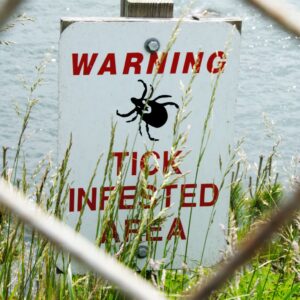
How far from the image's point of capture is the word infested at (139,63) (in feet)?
A: 10.7

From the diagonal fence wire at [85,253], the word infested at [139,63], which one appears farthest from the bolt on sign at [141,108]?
the diagonal fence wire at [85,253]

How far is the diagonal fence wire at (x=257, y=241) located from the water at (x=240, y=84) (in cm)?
452

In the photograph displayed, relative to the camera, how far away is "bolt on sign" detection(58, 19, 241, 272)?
3287 mm

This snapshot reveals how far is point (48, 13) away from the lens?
296 inches

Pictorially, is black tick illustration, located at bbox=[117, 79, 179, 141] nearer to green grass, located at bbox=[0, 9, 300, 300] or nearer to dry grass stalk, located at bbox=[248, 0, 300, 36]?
green grass, located at bbox=[0, 9, 300, 300]

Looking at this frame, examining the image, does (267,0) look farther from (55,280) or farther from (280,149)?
(280,149)

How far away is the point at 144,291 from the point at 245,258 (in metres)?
0.07

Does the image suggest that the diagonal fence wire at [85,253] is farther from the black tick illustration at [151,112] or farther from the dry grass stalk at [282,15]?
the black tick illustration at [151,112]

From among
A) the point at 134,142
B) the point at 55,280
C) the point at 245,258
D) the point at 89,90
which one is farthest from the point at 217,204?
the point at 245,258

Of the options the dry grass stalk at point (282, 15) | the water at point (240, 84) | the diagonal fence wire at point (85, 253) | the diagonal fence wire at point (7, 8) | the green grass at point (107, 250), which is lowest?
the water at point (240, 84)

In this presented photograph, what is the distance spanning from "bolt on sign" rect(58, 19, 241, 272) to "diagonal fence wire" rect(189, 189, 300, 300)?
8.51ft

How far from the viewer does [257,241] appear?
23.8 inches

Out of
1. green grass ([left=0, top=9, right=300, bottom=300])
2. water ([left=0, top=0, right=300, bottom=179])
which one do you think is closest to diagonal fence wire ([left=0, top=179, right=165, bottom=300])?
green grass ([left=0, top=9, right=300, bottom=300])

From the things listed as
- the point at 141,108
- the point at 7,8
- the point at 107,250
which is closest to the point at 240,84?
the point at 141,108
